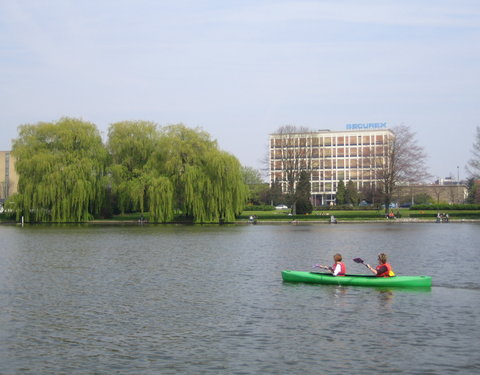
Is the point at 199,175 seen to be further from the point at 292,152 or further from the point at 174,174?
the point at 292,152

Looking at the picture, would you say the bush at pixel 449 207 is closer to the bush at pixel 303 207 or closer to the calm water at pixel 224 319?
the bush at pixel 303 207

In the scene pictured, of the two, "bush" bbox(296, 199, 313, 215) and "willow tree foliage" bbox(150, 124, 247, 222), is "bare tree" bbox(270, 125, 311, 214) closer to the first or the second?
"bush" bbox(296, 199, 313, 215)

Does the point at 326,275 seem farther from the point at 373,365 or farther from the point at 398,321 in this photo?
the point at 373,365

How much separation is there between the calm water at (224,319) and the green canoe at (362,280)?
0.30m

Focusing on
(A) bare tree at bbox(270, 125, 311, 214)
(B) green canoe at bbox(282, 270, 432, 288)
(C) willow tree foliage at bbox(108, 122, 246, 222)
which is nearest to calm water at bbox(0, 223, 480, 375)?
(B) green canoe at bbox(282, 270, 432, 288)

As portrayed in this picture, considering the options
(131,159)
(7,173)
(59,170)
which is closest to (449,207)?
(131,159)

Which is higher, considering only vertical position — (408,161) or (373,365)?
(408,161)

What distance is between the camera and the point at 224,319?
16.3 m

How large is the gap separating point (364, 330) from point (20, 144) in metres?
58.2

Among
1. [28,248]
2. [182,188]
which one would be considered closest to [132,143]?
[182,188]

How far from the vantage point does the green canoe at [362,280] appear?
21.0 meters

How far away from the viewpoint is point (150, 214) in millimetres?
64750

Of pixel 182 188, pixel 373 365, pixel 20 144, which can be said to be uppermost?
pixel 20 144

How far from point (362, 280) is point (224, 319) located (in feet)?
23.2
